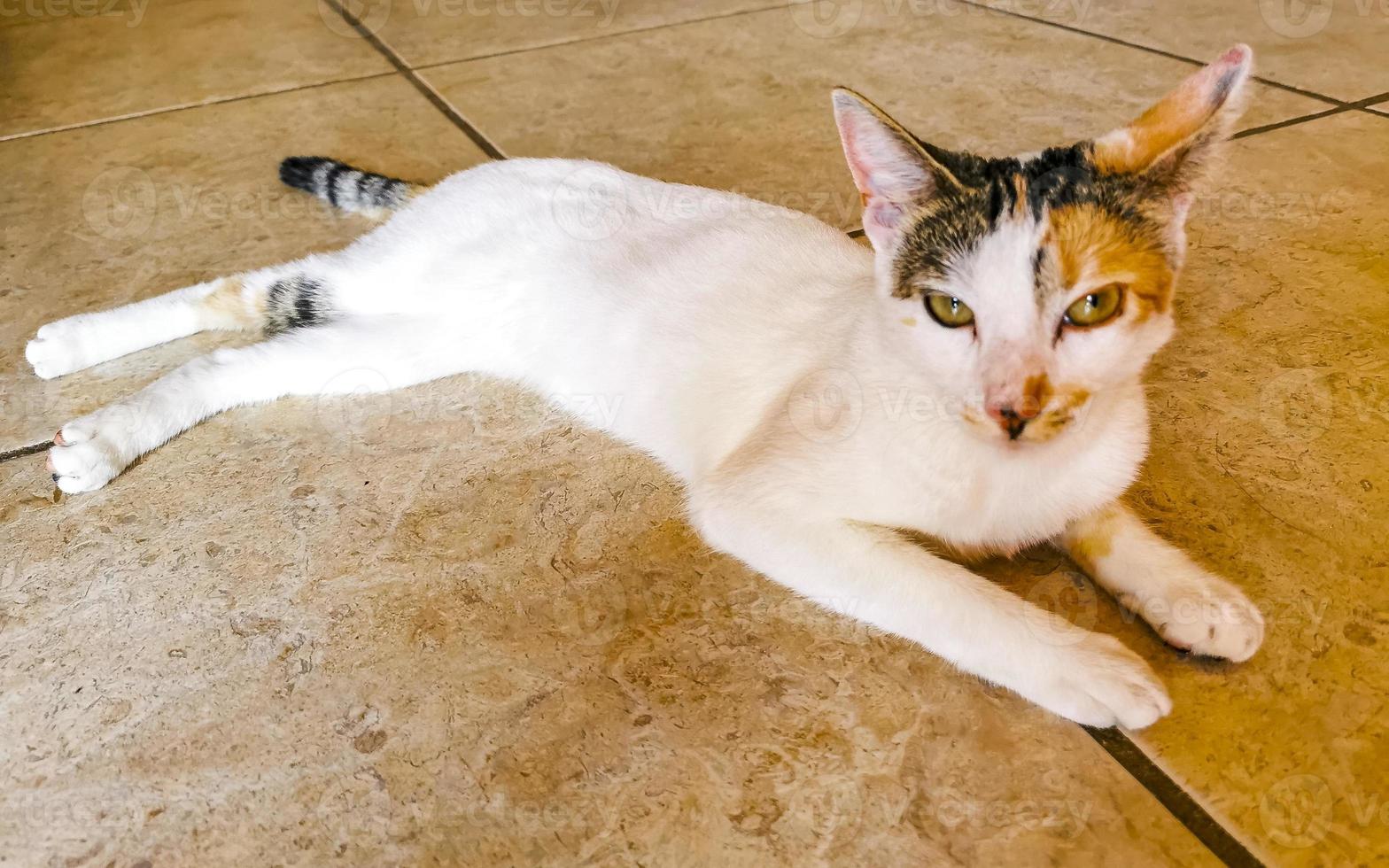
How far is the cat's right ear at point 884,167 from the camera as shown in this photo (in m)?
1.50

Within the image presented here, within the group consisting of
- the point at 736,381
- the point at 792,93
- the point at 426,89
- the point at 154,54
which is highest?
the point at 736,381

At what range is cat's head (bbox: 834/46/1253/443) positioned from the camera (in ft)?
4.55

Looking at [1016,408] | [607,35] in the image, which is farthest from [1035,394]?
[607,35]

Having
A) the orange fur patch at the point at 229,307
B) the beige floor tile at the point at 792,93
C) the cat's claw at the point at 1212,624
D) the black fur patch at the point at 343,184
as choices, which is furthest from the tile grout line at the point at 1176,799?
the black fur patch at the point at 343,184

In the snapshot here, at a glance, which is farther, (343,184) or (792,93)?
(792,93)

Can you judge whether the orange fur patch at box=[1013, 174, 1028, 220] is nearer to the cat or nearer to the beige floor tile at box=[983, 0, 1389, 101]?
the cat

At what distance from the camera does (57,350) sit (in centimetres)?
232

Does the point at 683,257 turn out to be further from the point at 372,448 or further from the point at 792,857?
the point at 792,857

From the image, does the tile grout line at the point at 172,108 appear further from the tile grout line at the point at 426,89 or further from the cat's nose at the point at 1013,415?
the cat's nose at the point at 1013,415

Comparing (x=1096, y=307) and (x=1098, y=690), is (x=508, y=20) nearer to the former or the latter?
(x=1096, y=307)

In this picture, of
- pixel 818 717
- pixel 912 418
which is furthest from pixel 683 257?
pixel 818 717

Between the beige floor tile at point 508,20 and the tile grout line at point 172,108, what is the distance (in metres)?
0.32

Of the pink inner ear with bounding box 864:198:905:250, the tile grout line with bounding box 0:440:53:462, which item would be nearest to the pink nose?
the pink inner ear with bounding box 864:198:905:250

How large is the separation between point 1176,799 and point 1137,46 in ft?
12.5
